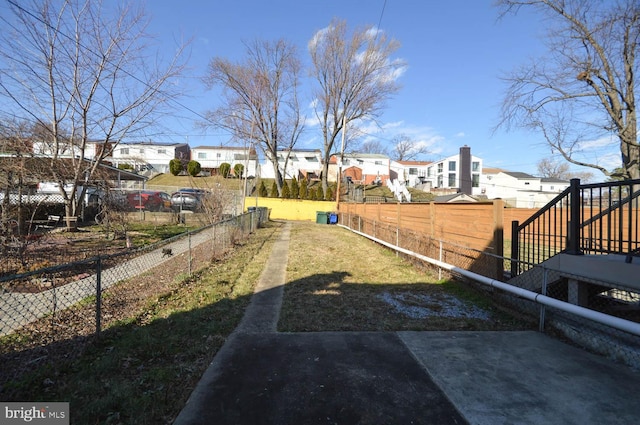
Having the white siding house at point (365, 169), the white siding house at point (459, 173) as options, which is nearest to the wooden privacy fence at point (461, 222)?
the white siding house at point (365, 169)

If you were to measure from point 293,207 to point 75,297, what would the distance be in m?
24.1

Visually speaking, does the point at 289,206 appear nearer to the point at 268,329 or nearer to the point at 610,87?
the point at 610,87

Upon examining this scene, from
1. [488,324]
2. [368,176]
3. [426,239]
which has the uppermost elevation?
[368,176]

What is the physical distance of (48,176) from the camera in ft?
35.2

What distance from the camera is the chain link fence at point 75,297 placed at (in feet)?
11.8

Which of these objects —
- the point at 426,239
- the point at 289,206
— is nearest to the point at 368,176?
the point at 289,206

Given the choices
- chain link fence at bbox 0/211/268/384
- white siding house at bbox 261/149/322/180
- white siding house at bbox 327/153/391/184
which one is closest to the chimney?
white siding house at bbox 327/153/391/184

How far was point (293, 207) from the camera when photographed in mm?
29531

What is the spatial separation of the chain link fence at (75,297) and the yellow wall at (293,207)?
19226 millimetres

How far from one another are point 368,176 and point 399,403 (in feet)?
194

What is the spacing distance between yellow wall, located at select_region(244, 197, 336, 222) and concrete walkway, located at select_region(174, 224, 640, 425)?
24774 millimetres

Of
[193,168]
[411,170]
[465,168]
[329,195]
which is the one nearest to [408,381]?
[329,195]

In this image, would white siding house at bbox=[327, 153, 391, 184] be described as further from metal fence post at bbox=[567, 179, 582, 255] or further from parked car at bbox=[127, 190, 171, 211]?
metal fence post at bbox=[567, 179, 582, 255]

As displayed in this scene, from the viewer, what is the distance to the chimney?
54.9 meters
